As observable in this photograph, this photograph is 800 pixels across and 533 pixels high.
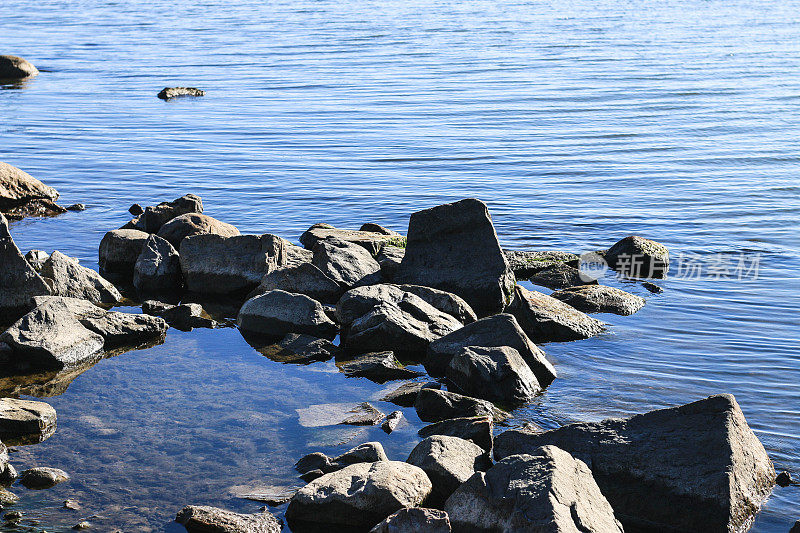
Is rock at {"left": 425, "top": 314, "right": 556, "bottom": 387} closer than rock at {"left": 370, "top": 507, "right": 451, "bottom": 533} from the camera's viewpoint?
No

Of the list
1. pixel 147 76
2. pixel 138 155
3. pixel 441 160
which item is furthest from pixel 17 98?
pixel 441 160

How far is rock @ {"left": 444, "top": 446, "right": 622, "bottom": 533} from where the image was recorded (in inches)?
241

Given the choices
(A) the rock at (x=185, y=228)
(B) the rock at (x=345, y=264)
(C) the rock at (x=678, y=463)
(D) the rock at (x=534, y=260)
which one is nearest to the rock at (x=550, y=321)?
(D) the rock at (x=534, y=260)

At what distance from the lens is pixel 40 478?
7680 mm

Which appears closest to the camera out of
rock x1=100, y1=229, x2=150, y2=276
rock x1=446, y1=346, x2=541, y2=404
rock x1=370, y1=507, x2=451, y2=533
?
rock x1=370, y1=507, x2=451, y2=533

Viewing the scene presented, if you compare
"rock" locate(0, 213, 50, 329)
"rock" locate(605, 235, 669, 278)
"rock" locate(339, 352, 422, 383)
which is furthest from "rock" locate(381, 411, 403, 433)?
"rock" locate(605, 235, 669, 278)

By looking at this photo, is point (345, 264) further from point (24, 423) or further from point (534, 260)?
point (24, 423)

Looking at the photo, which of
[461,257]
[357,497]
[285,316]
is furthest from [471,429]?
[461,257]

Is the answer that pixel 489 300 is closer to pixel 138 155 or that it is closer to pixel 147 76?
pixel 138 155

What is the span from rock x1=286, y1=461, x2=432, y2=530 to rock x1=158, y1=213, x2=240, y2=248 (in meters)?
7.26

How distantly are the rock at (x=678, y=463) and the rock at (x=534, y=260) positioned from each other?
6.02 metres

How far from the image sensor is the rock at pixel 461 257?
40.0ft

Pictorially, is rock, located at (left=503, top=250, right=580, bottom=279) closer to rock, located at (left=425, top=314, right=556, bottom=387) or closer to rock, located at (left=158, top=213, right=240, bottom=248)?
rock, located at (left=425, top=314, right=556, bottom=387)

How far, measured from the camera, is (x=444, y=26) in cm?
4847
